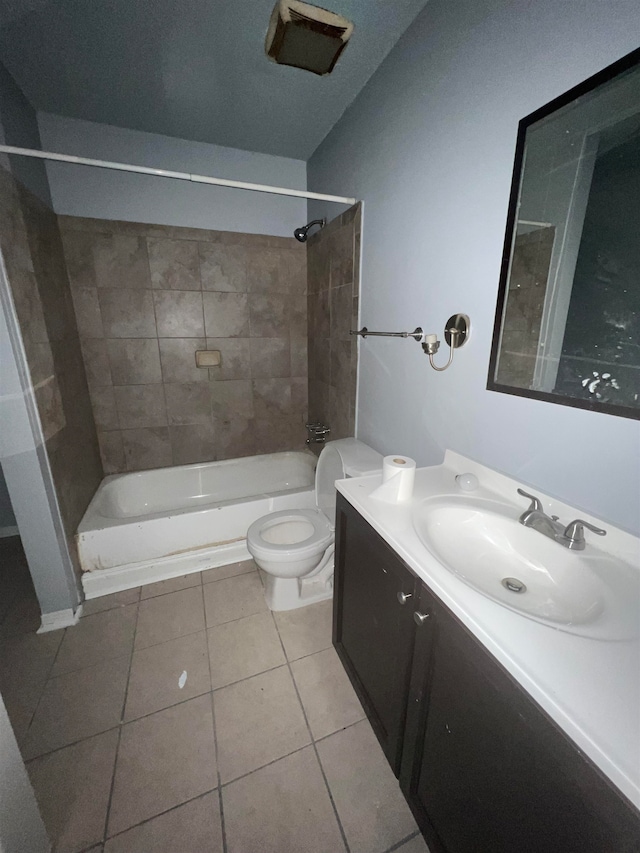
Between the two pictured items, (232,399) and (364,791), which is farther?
(232,399)

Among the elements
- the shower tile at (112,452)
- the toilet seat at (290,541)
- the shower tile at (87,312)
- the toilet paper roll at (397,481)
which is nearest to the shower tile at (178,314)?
the shower tile at (87,312)

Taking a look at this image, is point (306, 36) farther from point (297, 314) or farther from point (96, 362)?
point (96, 362)

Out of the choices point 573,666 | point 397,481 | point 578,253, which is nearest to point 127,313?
point 397,481

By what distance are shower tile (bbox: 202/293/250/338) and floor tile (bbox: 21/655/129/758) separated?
6.45 feet

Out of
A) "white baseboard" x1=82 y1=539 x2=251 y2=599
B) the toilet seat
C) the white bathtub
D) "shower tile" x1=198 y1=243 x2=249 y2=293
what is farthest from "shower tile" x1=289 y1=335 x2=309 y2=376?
"white baseboard" x1=82 y1=539 x2=251 y2=599

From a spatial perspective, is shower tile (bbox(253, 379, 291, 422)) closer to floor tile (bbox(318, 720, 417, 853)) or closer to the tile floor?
the tile floor

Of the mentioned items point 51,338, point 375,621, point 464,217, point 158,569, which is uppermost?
point 464,217

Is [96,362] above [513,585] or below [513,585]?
above

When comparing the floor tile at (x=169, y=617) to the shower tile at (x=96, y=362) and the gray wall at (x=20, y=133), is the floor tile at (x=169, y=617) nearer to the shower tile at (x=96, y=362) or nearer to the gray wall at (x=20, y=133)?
the shower tile at (x=96, y=362)

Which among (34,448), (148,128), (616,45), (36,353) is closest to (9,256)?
(36,353)

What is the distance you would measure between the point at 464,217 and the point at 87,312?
7.25 ft

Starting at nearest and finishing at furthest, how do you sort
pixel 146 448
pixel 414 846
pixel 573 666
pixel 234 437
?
1. pixel 573 666
2. pixel 414 846
3. pixel 146 448
4. pixel 234 437

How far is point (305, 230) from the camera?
7.38ft

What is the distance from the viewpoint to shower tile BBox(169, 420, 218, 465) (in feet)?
8.14
